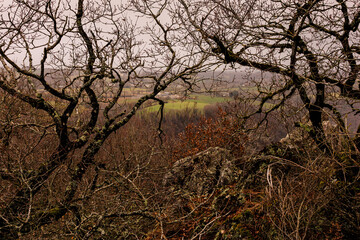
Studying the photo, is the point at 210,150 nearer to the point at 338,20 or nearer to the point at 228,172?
the point at 228,172

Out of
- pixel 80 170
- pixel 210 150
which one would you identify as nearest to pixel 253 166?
pixel 210 150

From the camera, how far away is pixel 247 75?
6.96m

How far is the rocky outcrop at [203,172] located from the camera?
600cm

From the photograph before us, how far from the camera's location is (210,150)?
24.6 ft

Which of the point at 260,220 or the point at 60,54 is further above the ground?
the point at 60,54

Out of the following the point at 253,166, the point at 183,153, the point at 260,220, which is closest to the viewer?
the point at 260,220

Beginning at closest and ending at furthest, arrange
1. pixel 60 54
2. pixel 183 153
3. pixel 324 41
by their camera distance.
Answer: pixel 324 41 < pixel 60 54 < pixel 183 153

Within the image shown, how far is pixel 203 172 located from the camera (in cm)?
632

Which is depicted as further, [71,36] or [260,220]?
[71,36]

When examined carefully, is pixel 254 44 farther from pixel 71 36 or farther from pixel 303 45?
pixel 71 36

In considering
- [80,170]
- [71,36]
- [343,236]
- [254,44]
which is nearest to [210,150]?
[254,44]

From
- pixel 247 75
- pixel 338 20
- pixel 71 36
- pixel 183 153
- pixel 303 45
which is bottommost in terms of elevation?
pixel 183 153

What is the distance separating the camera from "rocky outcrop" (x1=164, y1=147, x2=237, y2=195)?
6.00 m

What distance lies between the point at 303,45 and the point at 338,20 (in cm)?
83
